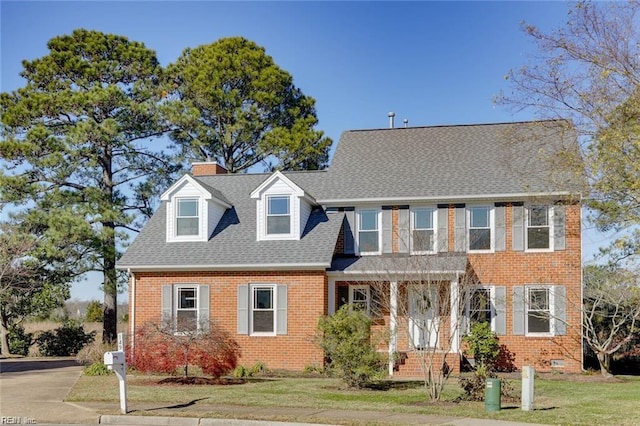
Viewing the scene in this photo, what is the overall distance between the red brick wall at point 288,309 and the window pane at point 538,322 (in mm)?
6519

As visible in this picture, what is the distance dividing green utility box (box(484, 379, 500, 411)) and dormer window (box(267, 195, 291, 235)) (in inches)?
463

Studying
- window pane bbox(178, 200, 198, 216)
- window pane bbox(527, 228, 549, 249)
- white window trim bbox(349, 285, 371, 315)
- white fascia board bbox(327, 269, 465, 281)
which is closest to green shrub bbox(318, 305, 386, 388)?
white fascia board bbox(327, 269, 465, 281)

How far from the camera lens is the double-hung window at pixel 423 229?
84.1 feet

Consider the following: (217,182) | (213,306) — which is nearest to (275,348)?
(213,306)

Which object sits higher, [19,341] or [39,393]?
[39,393]

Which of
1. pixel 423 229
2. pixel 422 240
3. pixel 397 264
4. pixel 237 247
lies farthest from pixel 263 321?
pixel 423 229

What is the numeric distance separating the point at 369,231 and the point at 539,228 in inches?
217

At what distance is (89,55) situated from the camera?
3603 centimetres

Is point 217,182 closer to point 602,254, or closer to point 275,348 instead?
point 275,348

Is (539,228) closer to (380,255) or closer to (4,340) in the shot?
(380,255)

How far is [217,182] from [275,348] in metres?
7.58

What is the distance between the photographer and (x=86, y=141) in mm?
33750

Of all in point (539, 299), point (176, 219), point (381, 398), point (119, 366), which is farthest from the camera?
point (176, 219)

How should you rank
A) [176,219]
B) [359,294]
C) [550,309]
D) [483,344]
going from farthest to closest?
[176,219]
[359,294]
[550,309]
[483,344]
